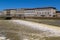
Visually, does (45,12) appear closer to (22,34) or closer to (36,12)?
(36,12)

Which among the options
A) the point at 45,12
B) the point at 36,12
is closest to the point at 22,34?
the point at 45,12

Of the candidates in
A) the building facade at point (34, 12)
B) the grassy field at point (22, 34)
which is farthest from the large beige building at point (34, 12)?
the grassy field at point (22, 34)

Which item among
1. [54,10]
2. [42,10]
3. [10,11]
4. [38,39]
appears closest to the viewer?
[38,39]

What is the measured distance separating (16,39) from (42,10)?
87417 millimetres

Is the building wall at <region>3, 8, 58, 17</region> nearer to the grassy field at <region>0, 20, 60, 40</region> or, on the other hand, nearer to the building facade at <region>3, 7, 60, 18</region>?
the building facade at <region>3, 7, 60, 18</region>

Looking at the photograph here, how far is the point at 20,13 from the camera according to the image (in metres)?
100

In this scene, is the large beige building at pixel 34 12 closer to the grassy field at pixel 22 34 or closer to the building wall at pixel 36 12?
the building wall at pixel 36 12

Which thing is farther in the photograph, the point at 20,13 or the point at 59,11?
the point at 20,13

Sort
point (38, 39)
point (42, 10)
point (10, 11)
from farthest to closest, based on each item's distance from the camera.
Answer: point (10, 11), point (42, 10), point (38, 39)

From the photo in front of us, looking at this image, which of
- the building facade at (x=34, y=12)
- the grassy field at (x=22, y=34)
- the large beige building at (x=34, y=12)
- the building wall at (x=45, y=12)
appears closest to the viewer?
the grassy field at (x=22, y=34)

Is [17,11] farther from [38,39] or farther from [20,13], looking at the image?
[38,39]

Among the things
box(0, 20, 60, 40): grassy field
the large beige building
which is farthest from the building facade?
box(0, 20, 60, 40): grassy field

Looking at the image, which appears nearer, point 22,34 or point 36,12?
point 22,34

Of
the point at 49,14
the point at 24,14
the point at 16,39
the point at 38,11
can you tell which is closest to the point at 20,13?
the point at 24,14
